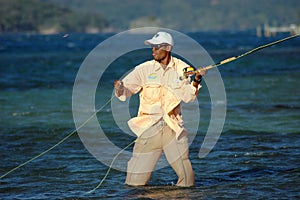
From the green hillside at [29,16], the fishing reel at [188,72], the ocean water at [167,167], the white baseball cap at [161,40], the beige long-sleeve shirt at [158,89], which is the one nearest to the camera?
the fishing reel at [188,72]

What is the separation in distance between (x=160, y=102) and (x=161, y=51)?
0.63m

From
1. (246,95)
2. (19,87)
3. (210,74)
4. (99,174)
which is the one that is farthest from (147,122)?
(210,74)

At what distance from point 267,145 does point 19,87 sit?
15870 millimetres

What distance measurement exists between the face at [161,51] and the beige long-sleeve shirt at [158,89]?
12 centimetres

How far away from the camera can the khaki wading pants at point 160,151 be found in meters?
9.18

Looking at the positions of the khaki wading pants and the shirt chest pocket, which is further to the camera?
the khaki wading pants

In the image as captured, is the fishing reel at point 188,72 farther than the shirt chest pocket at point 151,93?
No

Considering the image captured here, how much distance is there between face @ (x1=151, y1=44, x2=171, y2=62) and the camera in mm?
8963

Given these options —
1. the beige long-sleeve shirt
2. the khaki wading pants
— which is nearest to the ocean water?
the khaki wading pants

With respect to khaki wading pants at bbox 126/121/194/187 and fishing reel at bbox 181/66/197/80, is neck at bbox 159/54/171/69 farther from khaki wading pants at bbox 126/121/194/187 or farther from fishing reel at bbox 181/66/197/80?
khaki wading pants at bbox 126/121/194/187

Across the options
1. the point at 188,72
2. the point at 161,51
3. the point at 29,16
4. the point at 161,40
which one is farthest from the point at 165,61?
the point at 29,16

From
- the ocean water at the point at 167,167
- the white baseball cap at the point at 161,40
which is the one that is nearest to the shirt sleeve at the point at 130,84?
the white baseball cap at the point at 161,40

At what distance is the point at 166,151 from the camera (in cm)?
925

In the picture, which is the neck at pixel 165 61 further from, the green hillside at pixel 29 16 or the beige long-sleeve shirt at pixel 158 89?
the green hillside at pixel 29 16
